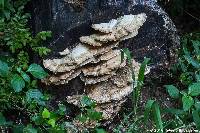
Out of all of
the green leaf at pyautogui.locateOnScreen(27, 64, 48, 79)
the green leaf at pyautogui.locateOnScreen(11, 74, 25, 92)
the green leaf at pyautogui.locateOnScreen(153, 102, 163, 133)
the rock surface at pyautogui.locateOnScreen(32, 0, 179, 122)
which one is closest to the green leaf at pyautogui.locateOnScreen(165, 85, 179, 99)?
the green leaf at pyautogui.locateOnScreen(153, 102, 163, 133)

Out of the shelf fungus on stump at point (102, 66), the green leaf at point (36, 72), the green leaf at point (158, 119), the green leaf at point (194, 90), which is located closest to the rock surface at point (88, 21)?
the shelf fungus on stump at point (102, 66)

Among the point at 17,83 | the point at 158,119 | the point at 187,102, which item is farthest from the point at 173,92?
the point at 17,83

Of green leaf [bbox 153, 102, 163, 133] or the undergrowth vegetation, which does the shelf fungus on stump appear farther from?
green leaf [bbox 153, 102, 163, 133]

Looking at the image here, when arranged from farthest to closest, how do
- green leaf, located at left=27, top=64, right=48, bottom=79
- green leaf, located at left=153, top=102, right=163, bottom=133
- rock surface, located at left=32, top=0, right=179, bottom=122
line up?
1. rock surface, located at left=32, top=0, right=179, bottom=122
2. green leaf, located at left=27, top=64, right=48, bottom=79
3. green leaf, located at left=153, top=102, right=163, bottom=133

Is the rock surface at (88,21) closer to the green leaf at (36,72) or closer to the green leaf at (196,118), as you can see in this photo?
the green leaf at (36,72)

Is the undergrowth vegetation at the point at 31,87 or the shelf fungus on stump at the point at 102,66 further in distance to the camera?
the shelf fungus on stump at the point at 102,66

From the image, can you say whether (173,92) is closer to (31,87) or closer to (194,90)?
(194,90)

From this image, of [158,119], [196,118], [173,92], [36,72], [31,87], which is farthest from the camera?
[31,87]

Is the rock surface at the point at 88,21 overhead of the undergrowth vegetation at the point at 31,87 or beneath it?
overhead
